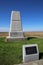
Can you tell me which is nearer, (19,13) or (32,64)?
(32,64)

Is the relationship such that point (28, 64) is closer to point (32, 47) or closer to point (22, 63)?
point (22, 63)

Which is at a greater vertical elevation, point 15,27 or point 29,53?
point 15,27

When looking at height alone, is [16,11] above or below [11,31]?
above

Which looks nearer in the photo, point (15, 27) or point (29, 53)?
point (29, 53)

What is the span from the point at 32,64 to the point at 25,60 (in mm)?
578

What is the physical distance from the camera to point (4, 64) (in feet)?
17.5

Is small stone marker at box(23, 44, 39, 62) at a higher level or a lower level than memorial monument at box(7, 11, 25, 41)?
lower

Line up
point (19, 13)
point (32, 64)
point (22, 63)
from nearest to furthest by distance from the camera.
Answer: point (32, 64), point (22, 63), point (19, 13)

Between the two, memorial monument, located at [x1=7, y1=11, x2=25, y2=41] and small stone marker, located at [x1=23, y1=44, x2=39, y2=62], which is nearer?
small stone marker, located at [x1=23, y1=44, x2=39, y2=62]

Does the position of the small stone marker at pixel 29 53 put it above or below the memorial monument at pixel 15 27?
below

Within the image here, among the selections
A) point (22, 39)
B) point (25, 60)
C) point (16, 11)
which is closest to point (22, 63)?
point (25, 60)

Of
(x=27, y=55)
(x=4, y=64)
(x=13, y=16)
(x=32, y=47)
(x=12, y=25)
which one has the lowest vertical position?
(x=4, y=64)

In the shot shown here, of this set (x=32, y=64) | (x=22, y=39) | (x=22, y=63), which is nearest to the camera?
(x=32, y=64)

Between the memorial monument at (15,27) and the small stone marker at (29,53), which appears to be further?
the memorial monument at (15,27)
